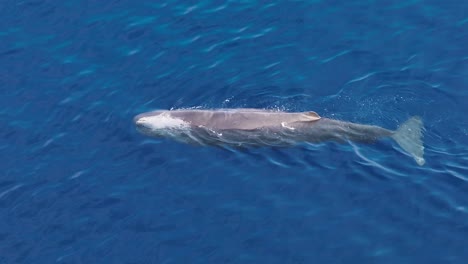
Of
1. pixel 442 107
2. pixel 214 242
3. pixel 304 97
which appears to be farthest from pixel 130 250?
pixel 442 107

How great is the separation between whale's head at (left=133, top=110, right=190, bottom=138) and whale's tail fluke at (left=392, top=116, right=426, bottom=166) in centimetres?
626

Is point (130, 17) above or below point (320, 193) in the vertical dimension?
above

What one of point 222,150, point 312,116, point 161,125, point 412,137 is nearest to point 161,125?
point 161,125

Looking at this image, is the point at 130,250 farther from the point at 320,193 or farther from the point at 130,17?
the point at 130,17

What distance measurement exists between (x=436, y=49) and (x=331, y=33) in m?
3.55

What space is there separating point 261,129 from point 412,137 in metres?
4.32

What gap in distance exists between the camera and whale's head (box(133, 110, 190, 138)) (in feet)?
82.0

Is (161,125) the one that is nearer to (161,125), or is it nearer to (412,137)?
(161,125)

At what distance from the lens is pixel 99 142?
2514cm

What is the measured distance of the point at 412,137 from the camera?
905 inches

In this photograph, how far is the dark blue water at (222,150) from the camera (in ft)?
69.4

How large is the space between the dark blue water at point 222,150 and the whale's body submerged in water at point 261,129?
12.8 inches

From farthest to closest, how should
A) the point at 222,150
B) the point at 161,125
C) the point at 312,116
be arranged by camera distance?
the point at 161,125
the point at 222,150
the point at 312,116

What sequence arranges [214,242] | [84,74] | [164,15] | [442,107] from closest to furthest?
[214,242], [442,107], [84,74], [164,15]
